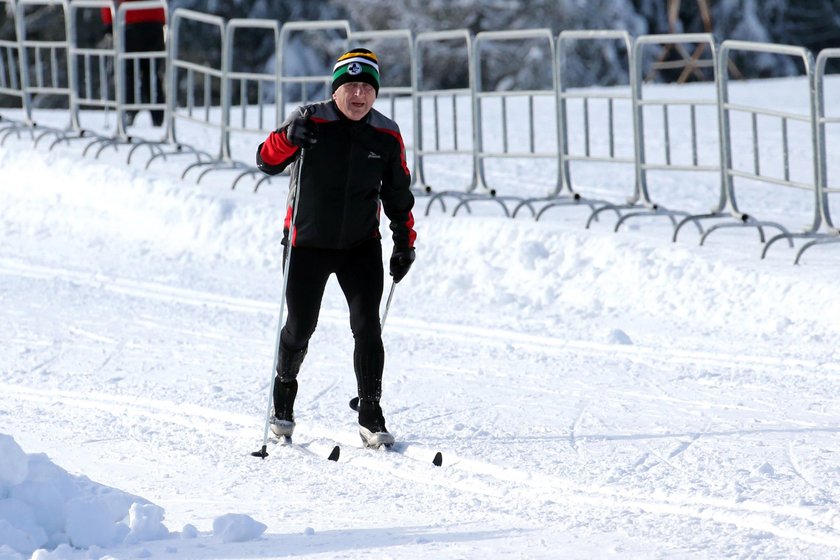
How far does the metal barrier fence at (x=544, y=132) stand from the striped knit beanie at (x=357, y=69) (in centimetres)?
389

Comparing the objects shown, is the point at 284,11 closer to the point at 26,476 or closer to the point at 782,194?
the point at 782,194

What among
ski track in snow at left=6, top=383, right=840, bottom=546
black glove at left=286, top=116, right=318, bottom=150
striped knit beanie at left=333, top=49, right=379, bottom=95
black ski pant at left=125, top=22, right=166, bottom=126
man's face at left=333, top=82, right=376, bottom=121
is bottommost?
ski track in snow at left=6, top=383, right=840, bottom=546

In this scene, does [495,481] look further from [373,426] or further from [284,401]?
[284,401]

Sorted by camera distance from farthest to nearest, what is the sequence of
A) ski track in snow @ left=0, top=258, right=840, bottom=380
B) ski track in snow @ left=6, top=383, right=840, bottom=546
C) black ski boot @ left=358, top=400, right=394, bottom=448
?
1. ski track in snow @ left=0, top=258, right=840, bottom=380
2. black ski boot @ left=358, top=400, right=394, bottom=448
3. ski track in snow @ left=6, top=383, right=840, bottom=546

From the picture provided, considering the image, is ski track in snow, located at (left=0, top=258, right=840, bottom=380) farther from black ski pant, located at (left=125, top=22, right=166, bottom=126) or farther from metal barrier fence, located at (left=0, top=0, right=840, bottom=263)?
black ski pant, located at (left=125, top=22, right=166, bottom=126)

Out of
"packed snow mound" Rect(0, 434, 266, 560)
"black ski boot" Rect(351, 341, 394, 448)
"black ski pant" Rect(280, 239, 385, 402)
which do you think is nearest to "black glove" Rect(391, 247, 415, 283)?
"black ski pant" Rect(280, 239, 385, 402)

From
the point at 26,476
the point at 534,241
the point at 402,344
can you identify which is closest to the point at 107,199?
the point at 534,241

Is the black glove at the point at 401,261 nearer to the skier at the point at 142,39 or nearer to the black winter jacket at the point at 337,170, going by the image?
the black winter jacket at the point at 337,170

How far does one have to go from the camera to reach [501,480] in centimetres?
588

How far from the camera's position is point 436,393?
747 cm

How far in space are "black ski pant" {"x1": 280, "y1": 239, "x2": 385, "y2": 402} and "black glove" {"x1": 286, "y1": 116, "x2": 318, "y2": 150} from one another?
501mm

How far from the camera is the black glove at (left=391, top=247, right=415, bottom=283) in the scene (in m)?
6.36

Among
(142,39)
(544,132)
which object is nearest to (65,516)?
(142,39)

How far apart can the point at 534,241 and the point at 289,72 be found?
17426 mm
